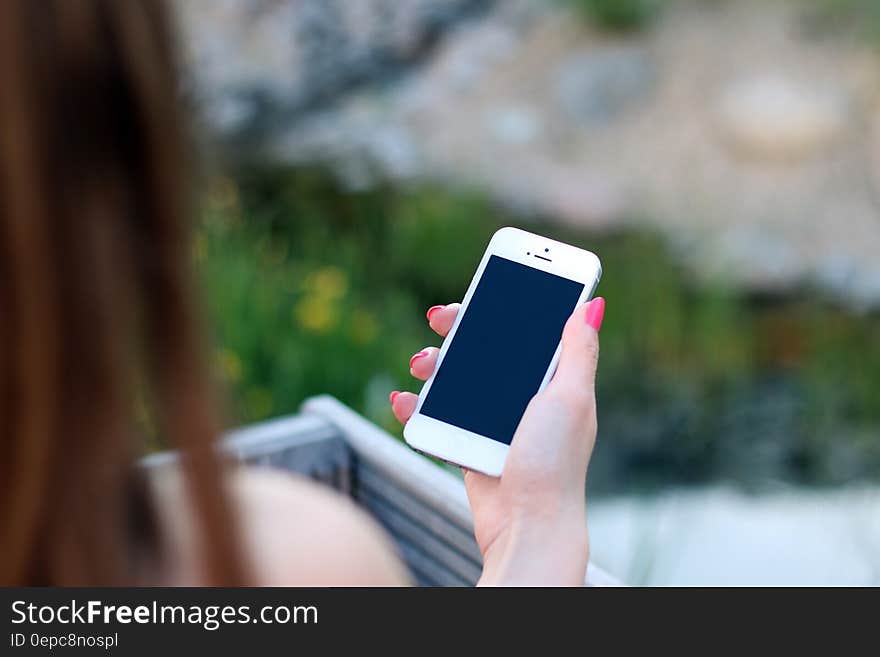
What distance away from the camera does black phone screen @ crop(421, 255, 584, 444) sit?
910 millimetres

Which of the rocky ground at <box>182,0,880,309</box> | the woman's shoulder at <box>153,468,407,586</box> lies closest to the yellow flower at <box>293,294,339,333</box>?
the woman's shoulder at <box>153,468,407,586</box>

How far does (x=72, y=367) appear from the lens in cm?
41

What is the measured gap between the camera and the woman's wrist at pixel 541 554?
0.71 metres

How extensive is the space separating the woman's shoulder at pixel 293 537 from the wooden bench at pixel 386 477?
0.37m

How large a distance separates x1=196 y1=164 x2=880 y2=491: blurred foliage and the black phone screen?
79 cm

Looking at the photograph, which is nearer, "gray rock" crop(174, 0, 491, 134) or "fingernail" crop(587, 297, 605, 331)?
"fingernail" crop(587, 297, 605, 331)

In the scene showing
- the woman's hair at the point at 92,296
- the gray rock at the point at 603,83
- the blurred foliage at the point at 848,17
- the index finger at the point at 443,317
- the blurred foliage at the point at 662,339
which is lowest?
the blurred foliage at the point at 662,339

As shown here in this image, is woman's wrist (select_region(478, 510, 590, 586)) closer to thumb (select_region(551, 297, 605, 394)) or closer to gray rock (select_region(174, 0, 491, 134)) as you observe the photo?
thumb (select_region(551, 297, 605, 394))

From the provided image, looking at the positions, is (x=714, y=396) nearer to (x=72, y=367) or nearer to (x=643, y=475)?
(x=643, y=475)

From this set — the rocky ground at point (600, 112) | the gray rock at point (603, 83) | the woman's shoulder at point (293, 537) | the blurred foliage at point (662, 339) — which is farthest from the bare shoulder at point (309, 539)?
the gray rock at point (603, 83)

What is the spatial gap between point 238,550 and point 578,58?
11.6ft

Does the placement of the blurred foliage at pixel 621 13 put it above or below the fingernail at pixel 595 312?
above

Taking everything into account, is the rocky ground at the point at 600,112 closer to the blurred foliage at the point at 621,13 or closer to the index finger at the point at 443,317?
the blurred foliage at the point at 621,13
